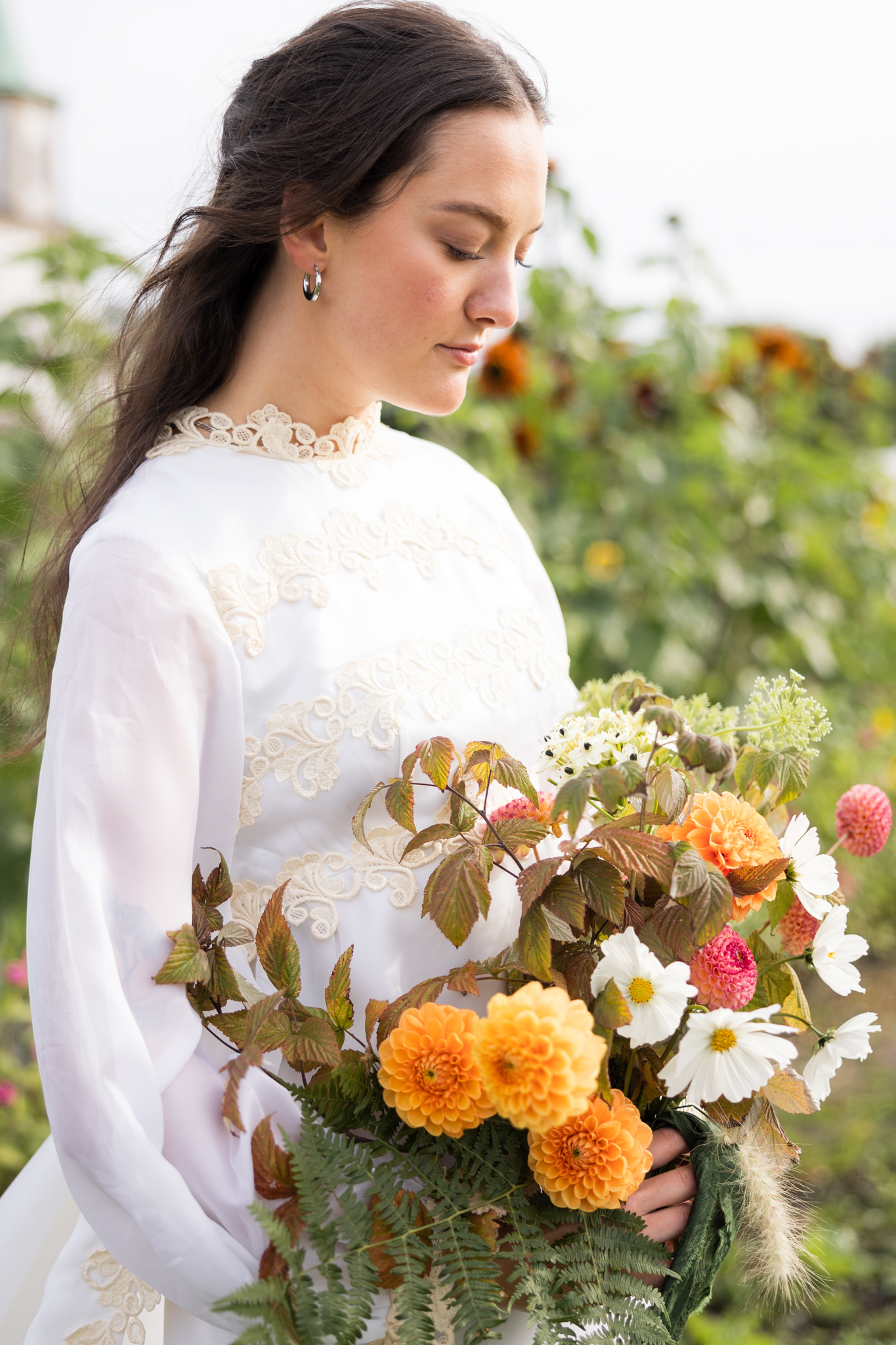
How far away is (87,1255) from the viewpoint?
115cm

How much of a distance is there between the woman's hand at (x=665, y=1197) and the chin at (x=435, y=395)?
84 cm

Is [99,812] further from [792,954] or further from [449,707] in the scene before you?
[792,954]

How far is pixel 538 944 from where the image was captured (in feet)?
3.14

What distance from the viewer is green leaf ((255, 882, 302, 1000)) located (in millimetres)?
1026

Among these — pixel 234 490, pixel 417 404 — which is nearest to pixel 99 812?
pixel 234 490

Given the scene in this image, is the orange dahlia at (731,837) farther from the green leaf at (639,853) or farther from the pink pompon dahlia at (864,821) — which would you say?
the pink pompon dahlia at (864,821)

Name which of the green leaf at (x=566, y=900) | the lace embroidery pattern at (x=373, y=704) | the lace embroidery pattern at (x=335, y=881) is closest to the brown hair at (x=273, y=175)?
the lace embroidery pattern at (x=373, y=704)

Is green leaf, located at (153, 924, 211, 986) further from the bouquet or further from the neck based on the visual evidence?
the neck

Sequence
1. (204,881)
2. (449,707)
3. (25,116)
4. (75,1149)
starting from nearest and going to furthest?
(75,1149), (204,881), (449,707), (25,116)

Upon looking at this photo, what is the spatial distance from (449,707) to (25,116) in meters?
27.2

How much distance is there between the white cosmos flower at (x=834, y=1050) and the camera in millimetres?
1037

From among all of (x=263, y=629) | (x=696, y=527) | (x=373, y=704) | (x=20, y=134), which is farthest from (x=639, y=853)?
(x=20, y=134)

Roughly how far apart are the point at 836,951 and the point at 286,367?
927mm

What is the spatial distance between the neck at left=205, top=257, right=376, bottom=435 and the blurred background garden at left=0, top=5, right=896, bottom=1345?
493 millimetres
